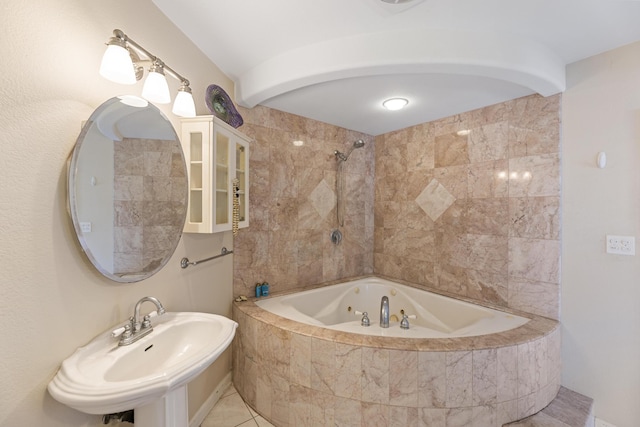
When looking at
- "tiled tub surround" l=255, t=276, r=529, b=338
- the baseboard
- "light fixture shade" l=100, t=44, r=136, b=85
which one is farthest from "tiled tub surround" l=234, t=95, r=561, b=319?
"light fixture shade" l=100, t=44, r=136, b=85

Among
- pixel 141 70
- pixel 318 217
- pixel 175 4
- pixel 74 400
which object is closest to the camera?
pixel 74 400

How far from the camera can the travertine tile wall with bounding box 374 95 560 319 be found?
6.19ft

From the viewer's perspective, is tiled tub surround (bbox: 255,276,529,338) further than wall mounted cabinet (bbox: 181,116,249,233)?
Yes

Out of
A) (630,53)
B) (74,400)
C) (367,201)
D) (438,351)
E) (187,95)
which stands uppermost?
(630,53)

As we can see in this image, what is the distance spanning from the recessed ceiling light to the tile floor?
8.47ft

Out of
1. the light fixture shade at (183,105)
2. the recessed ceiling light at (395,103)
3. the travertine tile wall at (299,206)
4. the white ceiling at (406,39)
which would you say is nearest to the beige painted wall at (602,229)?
the white ceiling at (406,39)

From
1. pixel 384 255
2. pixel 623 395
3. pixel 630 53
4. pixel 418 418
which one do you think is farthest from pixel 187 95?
pixel 623 395

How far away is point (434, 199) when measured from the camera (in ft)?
8.36

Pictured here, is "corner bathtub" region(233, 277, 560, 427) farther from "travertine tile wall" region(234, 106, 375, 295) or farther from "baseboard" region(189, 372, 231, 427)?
"travertine tile wall" region(234, 106, 375, 295)

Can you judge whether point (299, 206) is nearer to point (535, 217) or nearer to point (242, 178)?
point (242, 178)

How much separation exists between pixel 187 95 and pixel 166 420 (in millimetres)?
1557

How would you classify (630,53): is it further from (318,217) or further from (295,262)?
(295,262)

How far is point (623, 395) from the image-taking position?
156cm

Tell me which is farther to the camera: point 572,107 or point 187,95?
point 572,107
